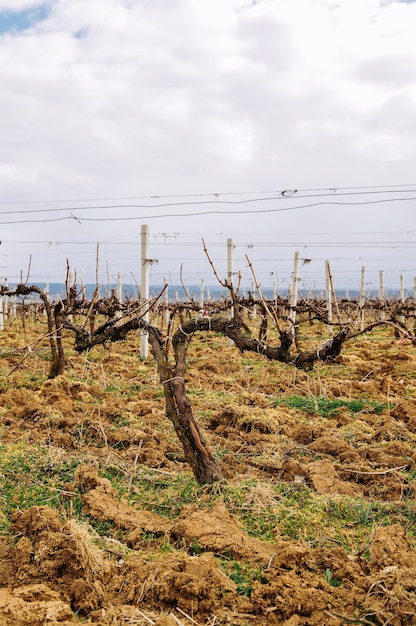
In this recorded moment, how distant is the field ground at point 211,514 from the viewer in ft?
8.98

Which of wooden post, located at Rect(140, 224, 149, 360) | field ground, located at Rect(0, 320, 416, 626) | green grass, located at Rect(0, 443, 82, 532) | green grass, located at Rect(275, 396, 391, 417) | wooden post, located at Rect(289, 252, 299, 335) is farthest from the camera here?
wooden post, located at Rect(289, 252, 299, 335)

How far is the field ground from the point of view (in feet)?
8.98

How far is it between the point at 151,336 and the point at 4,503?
172 cm

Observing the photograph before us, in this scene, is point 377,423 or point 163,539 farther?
point 377,423

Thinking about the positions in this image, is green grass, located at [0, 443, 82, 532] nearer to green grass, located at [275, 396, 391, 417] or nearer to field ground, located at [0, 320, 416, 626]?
field ground, located at [0, 320, 416, 626]

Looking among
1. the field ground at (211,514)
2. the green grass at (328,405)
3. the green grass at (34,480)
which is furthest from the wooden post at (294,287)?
the green grass at (34,480)

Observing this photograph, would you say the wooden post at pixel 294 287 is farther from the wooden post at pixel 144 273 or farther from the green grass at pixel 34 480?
the green grass at pixel 34 480

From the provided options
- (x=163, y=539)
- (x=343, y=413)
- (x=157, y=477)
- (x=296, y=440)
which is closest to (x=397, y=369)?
(x=343, y=413)

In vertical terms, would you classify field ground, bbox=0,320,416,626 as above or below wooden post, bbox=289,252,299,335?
below

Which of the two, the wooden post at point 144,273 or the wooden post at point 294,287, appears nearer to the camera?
the wooden post at point 144,273

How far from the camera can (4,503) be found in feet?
13.4

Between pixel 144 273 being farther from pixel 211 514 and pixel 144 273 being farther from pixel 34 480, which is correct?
pixel 211 514

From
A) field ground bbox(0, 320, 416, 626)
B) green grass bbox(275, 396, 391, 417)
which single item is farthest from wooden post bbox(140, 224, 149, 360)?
green grass bbox(275, 396, 391, 417)

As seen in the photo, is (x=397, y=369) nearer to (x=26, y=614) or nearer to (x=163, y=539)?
(x=163, y=539)
